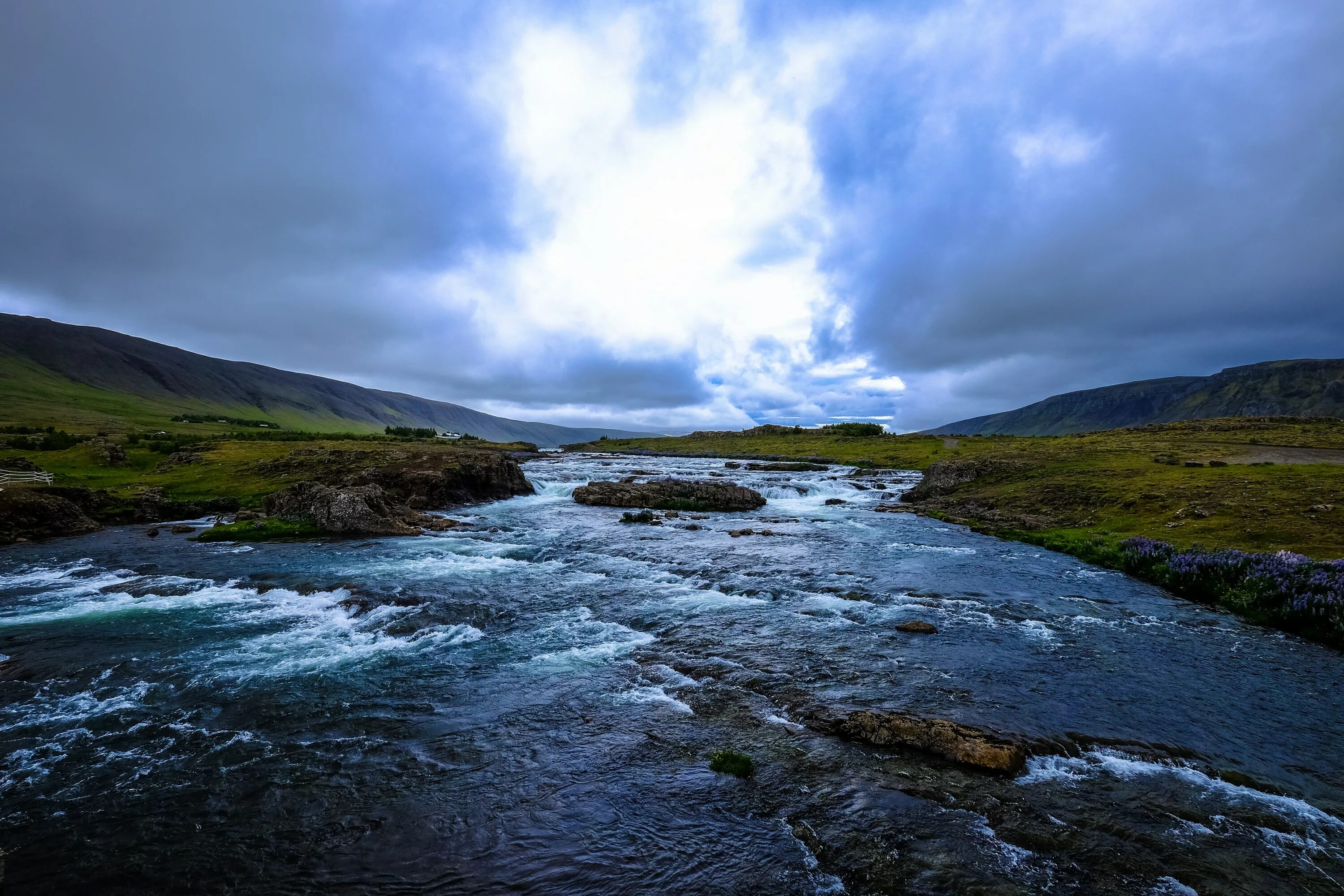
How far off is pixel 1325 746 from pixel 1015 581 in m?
13.6

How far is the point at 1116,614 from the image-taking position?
20984mm

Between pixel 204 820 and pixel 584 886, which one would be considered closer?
pixel 584 886

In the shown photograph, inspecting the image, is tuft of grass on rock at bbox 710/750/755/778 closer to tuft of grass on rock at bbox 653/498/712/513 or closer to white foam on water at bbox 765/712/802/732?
white foam on water at bbox 765/712/802/732

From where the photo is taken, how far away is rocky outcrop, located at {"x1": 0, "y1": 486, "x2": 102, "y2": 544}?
108 ft

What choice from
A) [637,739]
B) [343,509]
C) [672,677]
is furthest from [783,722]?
[343,509]

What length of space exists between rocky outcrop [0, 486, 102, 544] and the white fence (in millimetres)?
7169

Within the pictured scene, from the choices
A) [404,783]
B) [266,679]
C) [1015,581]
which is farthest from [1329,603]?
[266,679]

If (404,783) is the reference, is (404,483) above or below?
above

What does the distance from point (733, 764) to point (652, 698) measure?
3.70 m

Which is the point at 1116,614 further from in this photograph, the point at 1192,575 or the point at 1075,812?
the point at 1075,812

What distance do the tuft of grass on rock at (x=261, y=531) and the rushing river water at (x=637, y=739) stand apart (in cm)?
854

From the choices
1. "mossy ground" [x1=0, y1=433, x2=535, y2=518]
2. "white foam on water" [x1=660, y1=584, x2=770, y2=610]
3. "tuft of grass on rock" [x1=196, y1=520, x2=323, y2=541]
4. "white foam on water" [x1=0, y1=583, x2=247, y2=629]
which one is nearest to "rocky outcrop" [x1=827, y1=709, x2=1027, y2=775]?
"white foam on water" [x1=660, y1=584, x2=770, y2=610]

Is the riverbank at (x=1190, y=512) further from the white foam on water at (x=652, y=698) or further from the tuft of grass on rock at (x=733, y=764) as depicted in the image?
the white foam on water at (x=652, y=698)

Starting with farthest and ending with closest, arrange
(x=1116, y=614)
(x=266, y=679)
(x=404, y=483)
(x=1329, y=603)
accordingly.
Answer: (x=404, y=483), (x=1116, y=614), (x=1329, y=603), (x=266, y=679)
